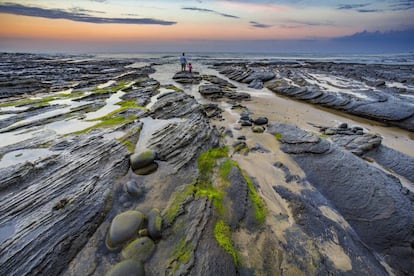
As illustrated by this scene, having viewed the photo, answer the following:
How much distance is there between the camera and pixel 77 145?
8.45 m

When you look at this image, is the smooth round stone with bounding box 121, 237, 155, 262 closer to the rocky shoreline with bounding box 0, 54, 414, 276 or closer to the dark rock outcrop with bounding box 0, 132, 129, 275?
the rocky shoreline with bounding box 0, 54, 414, 276

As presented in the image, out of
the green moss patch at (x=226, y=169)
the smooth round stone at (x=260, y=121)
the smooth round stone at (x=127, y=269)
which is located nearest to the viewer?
the smooth round stone at (x=127, y=269)

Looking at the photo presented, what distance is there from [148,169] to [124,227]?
264 centimetres

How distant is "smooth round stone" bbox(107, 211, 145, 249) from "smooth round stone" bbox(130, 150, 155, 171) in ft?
7.60

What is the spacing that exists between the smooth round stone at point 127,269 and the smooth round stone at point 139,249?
0.28 metres

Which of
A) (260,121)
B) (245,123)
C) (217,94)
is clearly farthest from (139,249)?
(217,94)

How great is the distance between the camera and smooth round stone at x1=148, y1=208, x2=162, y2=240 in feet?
15.7

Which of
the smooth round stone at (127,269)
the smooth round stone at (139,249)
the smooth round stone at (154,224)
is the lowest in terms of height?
the smooth round stone at (139,249)

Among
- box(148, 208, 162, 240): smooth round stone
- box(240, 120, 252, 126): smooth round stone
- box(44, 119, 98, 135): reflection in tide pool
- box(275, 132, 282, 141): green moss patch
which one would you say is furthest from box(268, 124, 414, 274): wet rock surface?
box(44, 119, 98, 135): reflection in tide pool

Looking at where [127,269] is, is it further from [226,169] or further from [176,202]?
[226,169]

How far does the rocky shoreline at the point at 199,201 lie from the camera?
443 centimetres

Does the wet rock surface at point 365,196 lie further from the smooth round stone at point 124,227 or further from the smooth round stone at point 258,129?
the smooth round stone at point 124,227

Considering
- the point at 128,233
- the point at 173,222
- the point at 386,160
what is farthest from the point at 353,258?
the point at 386,160

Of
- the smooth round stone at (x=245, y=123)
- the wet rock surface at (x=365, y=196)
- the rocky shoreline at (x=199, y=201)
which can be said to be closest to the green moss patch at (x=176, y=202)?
the rocky shoreline at (x=199, y=201)
